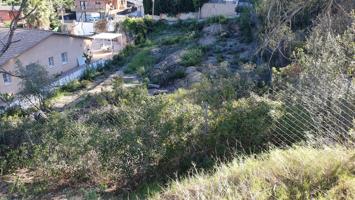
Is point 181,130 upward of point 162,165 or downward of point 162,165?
upward

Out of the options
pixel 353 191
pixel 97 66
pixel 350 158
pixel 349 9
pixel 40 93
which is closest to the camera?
pixel 353 191

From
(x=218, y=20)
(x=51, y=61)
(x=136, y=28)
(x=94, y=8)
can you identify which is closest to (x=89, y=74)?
(x=51, y=61)

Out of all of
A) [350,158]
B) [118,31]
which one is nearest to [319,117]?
[350,158]

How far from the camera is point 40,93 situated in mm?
14844

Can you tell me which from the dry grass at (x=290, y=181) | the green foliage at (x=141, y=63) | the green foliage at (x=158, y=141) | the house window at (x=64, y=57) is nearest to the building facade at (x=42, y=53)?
the house window at (x=64, y=57)

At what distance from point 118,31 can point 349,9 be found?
84.7ft

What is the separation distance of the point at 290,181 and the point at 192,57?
18820 mm

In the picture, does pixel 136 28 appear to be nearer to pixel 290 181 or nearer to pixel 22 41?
pixel 22 41

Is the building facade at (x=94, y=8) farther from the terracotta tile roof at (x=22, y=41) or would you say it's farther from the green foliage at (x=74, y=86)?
the green foliage at (x=74, y=86)

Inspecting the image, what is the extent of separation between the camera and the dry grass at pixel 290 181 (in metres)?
3.39

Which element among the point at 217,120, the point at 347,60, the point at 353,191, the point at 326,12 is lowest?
the point at 217,120

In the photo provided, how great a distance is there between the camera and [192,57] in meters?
22.1

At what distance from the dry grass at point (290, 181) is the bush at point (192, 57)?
17708 millimetres

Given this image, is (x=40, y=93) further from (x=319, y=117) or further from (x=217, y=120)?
(x=319, y=117)
